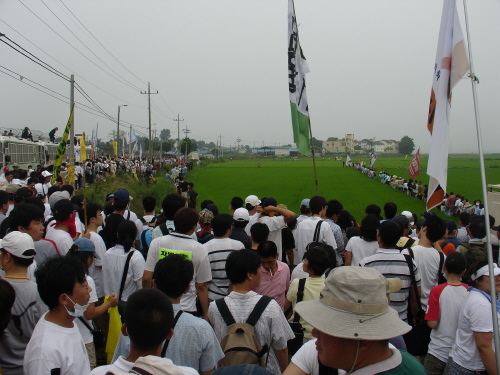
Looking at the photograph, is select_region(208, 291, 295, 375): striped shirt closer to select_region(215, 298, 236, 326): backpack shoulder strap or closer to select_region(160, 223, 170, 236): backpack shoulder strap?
select_region(215, 298, 236, 326): backpack shoulder strap

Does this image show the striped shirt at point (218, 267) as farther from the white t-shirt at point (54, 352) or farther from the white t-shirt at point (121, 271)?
the white t-shirt at point (54, 352)

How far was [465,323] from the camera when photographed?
3.29 meters

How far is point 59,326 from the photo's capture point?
265 centimetres

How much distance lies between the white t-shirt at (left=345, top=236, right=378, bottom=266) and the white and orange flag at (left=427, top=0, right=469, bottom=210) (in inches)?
73.2

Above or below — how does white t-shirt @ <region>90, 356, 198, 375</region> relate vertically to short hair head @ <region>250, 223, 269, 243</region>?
below

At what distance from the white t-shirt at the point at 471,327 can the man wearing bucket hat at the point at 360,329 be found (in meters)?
1.70

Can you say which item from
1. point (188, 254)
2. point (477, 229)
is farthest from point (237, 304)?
point (477, 229)

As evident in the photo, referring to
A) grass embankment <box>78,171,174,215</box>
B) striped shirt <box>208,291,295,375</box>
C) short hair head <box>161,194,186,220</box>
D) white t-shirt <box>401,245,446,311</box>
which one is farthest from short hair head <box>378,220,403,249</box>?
grass embankment <box>78,171,174,215</box>

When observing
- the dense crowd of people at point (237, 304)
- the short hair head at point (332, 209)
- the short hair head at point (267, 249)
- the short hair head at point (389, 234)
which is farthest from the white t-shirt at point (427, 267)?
the short hair head at point (332, 209)

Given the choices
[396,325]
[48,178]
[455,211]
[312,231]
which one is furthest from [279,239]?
[455,211]

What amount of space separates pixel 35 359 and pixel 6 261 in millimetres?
1076

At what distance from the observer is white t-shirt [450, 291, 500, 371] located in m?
3.15

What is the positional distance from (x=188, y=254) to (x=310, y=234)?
213cm

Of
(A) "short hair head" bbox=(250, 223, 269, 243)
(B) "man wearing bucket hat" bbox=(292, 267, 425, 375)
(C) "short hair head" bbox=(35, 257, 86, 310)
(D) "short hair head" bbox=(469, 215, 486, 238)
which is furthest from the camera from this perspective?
(D) "short hair head" bbox=(469, 215, 486, 238)
